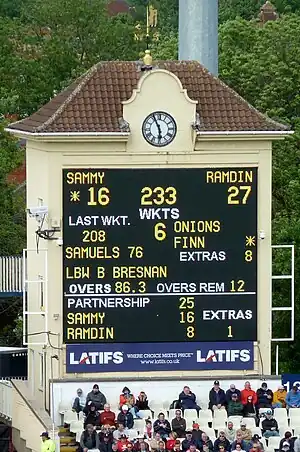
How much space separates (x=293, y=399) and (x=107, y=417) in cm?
386

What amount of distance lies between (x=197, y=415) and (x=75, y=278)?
137 inches

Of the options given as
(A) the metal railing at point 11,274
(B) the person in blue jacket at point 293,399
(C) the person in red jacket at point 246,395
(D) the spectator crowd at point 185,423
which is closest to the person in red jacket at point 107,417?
(D) the spectator crowd at point 185,423

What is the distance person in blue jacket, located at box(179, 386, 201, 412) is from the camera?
130ft

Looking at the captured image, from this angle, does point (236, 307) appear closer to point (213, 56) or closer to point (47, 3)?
point (213, 56)

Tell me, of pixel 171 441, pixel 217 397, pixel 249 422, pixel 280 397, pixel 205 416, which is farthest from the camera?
pixel 280 397

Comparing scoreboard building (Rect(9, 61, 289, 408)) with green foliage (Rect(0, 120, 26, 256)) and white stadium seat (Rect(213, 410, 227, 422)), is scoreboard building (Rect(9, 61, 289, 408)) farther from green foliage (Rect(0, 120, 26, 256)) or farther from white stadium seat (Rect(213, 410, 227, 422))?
green foliage (Rect(0, 120, 26, 256))

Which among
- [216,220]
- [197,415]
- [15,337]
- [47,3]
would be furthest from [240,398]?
[47,3]

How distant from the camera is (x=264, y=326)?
40.8 m

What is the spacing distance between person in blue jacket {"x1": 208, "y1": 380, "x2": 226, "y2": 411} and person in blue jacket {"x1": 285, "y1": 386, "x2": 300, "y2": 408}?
130 centimetres

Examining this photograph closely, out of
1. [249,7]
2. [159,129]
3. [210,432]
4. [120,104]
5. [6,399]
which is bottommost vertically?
[210,432]

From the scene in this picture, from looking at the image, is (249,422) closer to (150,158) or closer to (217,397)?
(217,397)

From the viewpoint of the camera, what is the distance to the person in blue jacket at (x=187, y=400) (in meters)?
39.7

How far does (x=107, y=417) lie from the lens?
38.7m

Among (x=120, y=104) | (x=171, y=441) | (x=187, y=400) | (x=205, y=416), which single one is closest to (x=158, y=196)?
(x=120, y=104)
